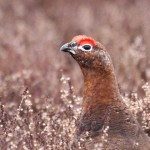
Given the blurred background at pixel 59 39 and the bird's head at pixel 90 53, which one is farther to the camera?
the blurred background at pixel 59 39

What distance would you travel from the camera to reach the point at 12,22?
1349 centimetres

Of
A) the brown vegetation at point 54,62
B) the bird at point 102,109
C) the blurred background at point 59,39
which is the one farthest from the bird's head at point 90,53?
the blurred background at point 59,39

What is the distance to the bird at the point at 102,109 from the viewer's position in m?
4.96

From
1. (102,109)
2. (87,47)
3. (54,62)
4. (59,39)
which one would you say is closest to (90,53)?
(87,47)

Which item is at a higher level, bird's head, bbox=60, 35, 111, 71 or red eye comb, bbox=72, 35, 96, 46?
red eye comb, bbox=72, 35, 96, 46

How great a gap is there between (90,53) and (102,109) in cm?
44

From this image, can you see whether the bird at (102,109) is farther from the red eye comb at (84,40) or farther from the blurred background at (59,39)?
the blurred background at (59,39)

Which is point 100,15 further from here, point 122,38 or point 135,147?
point 135,147

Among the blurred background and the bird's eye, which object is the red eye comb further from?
the blurred background

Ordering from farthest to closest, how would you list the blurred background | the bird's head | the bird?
the blurred background → the bird's head → the bird

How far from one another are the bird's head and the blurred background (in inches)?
23.1

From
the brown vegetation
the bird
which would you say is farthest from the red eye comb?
the brown vegetation

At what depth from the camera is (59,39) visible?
12609 mm

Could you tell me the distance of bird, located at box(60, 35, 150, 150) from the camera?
496 cm
